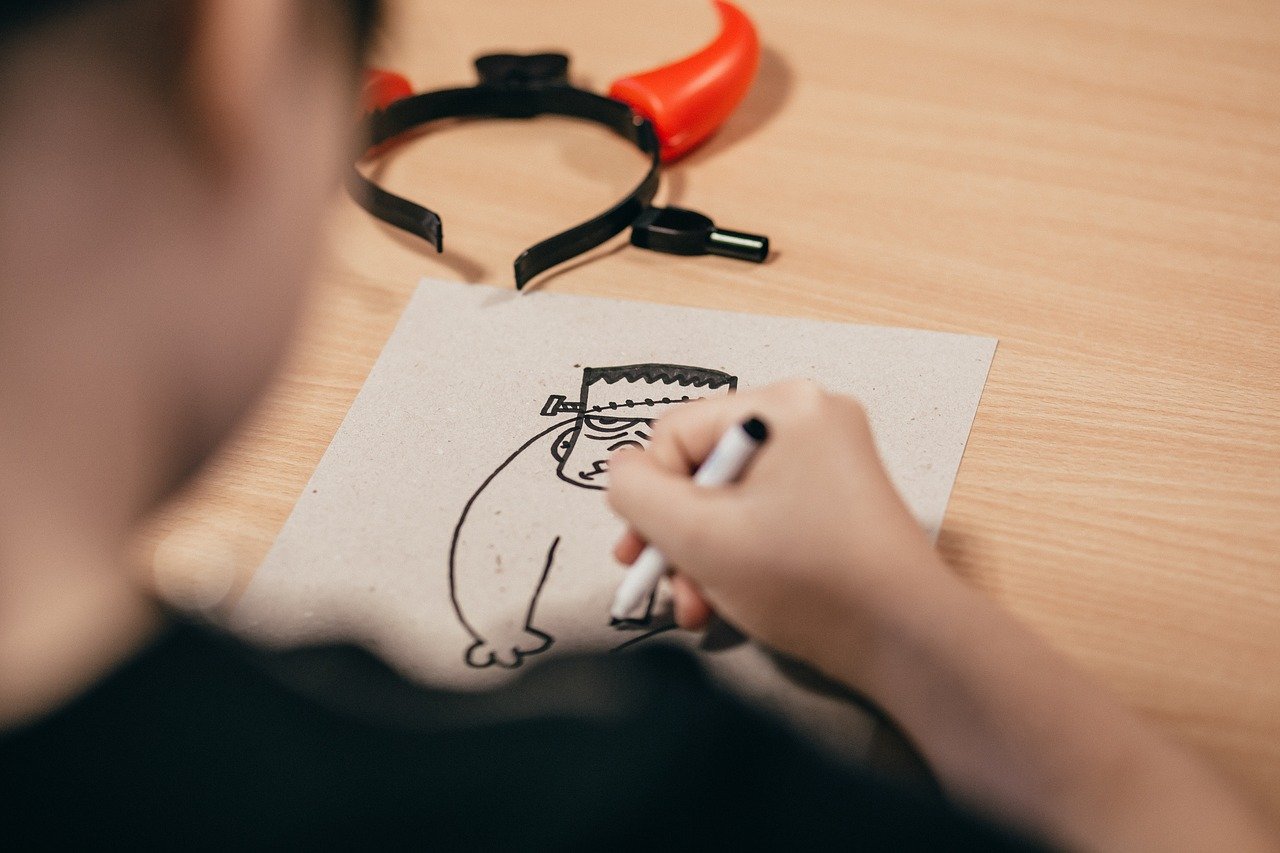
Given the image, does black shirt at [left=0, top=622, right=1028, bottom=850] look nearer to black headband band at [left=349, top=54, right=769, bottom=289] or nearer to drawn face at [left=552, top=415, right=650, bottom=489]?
drawn face at [left=552, top=415, right=650, bottom=489]

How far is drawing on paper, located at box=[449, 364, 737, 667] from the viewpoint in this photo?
528 millimetres

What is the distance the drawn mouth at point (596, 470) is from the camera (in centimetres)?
60

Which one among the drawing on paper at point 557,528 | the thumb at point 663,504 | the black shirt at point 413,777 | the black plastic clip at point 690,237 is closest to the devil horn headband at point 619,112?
the black plastic clip at point 690,237

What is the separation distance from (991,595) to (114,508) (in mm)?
386

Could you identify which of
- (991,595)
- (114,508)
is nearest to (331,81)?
(114,508)

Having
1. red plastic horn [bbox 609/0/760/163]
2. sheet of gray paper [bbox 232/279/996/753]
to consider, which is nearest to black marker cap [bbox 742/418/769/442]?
sheet of gray paper [bbox 232/279/996/753]

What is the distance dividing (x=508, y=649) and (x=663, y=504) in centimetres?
11

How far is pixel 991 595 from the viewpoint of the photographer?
20.9 inches

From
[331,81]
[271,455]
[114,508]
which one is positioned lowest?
[271,455]

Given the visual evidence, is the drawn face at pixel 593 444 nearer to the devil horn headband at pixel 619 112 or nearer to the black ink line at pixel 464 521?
the black ink line at pixel 464 521

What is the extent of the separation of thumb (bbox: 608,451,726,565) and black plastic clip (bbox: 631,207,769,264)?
10.2 inches

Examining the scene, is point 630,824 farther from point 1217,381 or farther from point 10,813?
point 1217,381

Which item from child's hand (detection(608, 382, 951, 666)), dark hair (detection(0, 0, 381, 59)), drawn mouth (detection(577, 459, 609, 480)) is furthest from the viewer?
drawn mouth (detection(577, 459, 609, 480))

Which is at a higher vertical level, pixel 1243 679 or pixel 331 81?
pixel 331 81
